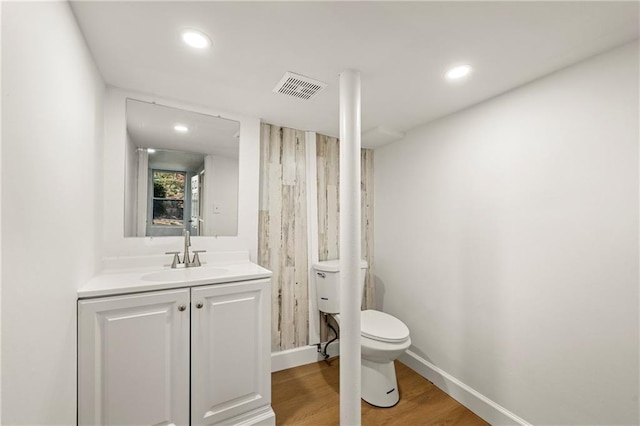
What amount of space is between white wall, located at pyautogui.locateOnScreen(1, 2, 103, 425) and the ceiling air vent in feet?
3.13

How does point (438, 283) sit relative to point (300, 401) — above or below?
above

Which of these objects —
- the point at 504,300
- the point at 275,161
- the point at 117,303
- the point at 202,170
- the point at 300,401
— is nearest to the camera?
the point at 117,303

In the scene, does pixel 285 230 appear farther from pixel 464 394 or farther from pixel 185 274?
pixel 464 394

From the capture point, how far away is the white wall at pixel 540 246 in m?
1.18

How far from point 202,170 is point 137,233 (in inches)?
Result: 24.6

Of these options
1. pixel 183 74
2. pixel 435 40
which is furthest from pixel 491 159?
pixel 183 74

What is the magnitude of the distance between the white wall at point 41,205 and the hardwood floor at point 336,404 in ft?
3.94

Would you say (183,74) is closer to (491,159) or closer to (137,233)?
(137,233)

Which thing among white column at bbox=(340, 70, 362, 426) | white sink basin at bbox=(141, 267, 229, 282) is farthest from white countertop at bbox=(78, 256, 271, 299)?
white column at bbox=(340, 70, 362, 426)

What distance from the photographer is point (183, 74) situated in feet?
4.86

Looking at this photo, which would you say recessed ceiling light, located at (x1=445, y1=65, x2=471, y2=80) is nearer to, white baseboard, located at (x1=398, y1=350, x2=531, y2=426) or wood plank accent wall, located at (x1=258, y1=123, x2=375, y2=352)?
wood plank accent wall, located at (x1=258, y1=123, x2=375, y2=352)

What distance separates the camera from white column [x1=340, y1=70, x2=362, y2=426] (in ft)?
4.50

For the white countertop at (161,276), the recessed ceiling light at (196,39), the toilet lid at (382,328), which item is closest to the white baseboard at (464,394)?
the toilet lid at (382,328)

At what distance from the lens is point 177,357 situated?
4.33ft
